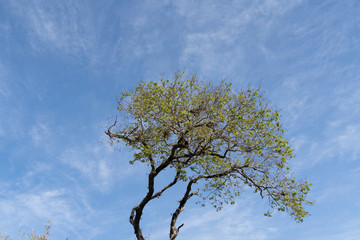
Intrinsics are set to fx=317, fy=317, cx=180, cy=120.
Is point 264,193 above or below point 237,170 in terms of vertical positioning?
below

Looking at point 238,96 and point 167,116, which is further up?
point 238,96

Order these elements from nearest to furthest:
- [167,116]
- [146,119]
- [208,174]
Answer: [167,116] < [146,119] < [208,174]

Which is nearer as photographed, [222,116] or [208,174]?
[222,116]

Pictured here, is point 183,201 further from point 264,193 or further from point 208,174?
point 264,193

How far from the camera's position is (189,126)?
17.5 metres

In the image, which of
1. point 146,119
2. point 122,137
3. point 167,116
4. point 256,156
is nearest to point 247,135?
point 256,156

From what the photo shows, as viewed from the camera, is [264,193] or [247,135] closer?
[247,135]

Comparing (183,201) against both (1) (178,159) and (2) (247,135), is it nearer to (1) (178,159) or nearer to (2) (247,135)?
(1) (178,159)

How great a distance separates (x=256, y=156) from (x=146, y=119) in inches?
272

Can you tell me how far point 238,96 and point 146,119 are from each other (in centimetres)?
562

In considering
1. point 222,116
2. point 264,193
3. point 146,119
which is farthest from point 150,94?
point 264,193

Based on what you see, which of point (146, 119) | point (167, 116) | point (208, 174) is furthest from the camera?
point (208, 174)

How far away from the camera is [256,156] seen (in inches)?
747

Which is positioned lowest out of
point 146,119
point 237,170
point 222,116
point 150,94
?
point 237,170
